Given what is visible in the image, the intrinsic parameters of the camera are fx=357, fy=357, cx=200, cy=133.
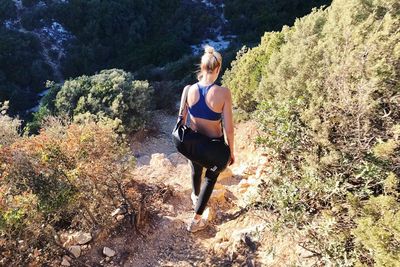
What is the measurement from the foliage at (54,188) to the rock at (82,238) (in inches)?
4.3

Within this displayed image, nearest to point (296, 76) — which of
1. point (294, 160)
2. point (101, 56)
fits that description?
point (294, 160)

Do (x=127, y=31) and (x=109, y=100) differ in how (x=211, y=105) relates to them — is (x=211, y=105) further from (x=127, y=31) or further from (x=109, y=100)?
(x=127, y=31)

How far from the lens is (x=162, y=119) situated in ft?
35.0

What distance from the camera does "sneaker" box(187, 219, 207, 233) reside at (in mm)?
3947

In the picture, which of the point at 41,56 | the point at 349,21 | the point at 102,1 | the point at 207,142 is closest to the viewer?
the point at 207,142

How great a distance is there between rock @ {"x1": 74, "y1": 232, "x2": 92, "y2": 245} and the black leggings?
1329mm

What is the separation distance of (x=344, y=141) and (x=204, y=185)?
1.47 meters

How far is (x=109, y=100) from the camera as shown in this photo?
9.74 meters

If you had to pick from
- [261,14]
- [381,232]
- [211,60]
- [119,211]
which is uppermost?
[211,60]

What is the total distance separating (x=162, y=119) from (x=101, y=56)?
22213 mm

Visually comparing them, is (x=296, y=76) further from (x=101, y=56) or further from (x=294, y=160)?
(x=101, y=56)

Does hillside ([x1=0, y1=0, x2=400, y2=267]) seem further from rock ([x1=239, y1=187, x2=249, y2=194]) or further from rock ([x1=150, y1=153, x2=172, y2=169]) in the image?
rock ([x1=150, y1=153, x2=172, y2=169])

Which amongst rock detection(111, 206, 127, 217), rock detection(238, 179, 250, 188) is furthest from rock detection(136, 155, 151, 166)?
rock detection(111, 206, 127, 217)

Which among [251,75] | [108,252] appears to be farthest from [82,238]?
[251,75]
